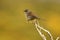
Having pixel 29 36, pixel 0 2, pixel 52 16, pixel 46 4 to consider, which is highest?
pixel 0 2

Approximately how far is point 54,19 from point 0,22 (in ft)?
2.35

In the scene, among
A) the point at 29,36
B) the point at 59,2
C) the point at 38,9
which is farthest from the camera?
the point at 59,2

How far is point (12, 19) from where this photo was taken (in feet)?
14.6

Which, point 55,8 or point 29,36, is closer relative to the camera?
point 29,36

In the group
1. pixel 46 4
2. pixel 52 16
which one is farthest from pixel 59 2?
pixel 52 16

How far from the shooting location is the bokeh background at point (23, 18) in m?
4.10

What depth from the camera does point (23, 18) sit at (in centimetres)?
438

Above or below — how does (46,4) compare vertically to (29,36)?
above

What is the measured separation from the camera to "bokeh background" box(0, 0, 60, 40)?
4.10 meters

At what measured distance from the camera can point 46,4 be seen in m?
4.86

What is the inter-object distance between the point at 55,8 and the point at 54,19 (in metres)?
0.37

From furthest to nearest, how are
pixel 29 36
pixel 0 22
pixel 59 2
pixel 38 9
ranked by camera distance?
pixel 59 2, pixel 38 9, pixel 0 22, pixel 29 36

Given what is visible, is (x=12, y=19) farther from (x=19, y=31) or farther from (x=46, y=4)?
(x=46, y=4)

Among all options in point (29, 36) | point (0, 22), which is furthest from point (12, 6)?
point (29, 36)
